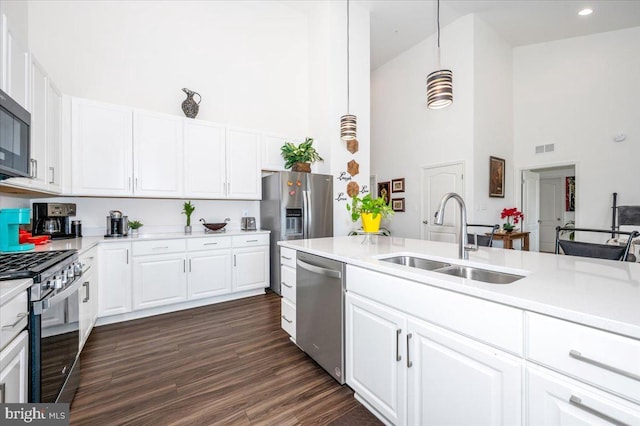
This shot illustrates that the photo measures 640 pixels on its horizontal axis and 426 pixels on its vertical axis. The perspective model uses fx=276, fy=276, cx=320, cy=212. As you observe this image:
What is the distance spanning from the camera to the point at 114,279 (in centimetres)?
291

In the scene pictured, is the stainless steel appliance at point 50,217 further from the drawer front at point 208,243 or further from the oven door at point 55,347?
the oven door at point 55,347

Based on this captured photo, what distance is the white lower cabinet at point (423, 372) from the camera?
1001 millimetres

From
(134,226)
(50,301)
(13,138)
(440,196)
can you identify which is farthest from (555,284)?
(440,196)

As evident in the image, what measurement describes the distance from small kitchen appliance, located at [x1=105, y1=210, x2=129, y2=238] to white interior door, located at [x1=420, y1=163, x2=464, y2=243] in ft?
16.2

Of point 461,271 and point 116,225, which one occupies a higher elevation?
point 116,225

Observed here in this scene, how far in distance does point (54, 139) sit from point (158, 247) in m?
1.40

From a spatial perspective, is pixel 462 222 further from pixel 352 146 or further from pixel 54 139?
pixel 54 139

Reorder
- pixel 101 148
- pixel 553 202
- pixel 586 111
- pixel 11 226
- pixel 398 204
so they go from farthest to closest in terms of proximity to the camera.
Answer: pixel 553 202 < pixel 398 204 < pixel 586 111 < pixel 101 148 < pixel 11 226

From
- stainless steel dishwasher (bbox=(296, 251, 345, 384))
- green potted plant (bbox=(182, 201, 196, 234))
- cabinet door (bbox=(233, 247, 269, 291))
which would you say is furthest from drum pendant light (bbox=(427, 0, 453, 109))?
green potted plant (bbox=(182, 201, 196, 234))

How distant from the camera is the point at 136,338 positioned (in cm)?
261

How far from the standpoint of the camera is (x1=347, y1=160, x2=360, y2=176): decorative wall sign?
4.57 metres

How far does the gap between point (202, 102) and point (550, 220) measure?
320 inches

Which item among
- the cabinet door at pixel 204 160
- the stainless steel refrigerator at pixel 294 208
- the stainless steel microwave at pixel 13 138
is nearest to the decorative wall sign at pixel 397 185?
the stainless steel refrigerator at pixel 294 208

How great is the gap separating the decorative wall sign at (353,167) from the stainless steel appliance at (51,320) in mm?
3620
